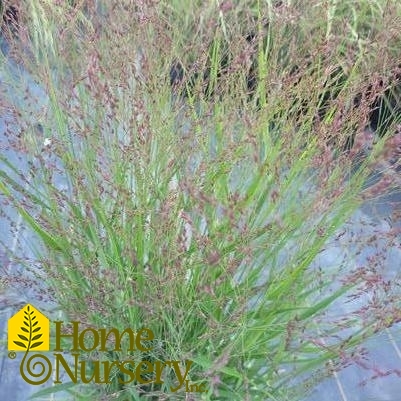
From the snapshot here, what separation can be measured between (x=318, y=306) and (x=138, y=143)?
547mm

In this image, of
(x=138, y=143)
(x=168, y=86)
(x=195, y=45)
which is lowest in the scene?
(x=138, y=143)

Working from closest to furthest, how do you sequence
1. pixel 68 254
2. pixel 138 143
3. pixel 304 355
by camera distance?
pixel 138 143, pixel 68 254, pixel 304 355

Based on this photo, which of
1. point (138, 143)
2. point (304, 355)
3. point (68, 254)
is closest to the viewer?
point (138, 143)

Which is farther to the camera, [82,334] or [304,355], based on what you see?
[304,355]

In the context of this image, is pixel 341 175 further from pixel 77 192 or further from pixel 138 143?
pixel 77 192

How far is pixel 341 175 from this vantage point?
1391 mm

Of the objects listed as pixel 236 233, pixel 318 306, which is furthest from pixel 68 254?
pixel 318 306

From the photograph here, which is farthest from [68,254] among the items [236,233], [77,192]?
[236,233]

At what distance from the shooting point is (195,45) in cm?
160

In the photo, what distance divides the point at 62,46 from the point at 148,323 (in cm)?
68

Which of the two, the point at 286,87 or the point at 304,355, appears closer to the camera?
the point at 286,87

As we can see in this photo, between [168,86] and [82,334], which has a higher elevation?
[168,86]

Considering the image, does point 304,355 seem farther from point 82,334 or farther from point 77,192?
point 77,192

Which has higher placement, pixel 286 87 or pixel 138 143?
pixel 286 87
